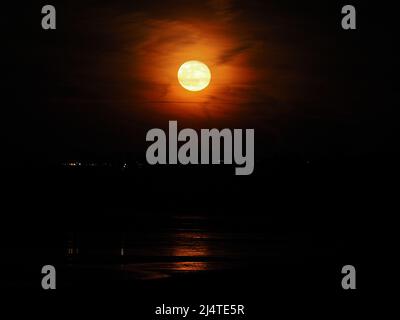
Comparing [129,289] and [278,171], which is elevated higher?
[278,171]

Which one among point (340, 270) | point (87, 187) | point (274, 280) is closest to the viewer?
point (274, 280)

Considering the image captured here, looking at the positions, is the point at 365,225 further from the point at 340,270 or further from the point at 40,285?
the point at 40,285

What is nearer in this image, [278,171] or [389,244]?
[389,244]

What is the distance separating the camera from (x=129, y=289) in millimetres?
14352

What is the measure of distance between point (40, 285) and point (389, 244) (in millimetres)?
13358

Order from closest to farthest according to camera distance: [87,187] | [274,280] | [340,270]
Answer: [274,280] < [340,270] < [87,187]
